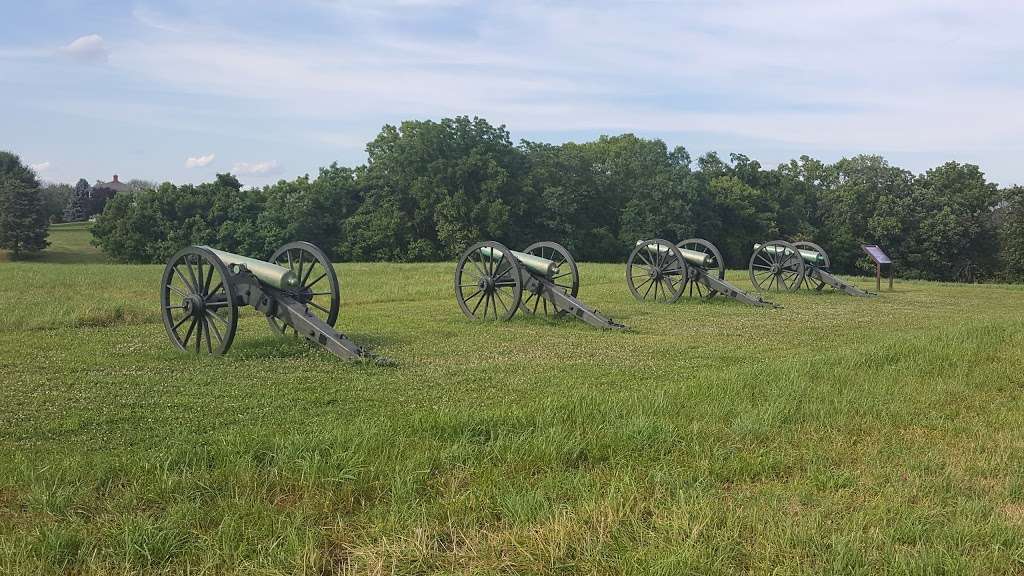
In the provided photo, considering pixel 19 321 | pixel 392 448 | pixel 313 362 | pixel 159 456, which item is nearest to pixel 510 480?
pixel 392 448

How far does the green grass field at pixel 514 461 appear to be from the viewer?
346 cm

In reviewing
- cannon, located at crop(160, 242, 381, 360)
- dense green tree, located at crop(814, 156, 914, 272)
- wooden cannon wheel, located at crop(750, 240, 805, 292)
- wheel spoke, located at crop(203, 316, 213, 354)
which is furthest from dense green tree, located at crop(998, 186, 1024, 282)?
wheel spoke, located at crop(203, 316, 213, 354)

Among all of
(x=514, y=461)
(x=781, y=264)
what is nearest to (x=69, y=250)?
(x=781, y=264)

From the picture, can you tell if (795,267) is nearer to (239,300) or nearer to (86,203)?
(239,300)

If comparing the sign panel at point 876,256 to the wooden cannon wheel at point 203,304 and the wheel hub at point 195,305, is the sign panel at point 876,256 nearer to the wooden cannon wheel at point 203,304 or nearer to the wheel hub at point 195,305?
the wooden cannon wheel at point 203,304

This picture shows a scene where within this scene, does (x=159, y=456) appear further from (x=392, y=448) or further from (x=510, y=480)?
Result: (x=510, y=480)

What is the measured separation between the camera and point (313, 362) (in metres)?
8.64

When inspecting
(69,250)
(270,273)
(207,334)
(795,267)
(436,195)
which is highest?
(436,195)

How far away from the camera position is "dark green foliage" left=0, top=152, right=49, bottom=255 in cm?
4972

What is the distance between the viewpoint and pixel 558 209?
1790 inches

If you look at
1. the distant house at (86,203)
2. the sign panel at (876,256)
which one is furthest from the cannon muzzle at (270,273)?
the distant house at (86,203)

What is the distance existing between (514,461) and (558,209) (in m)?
41.3

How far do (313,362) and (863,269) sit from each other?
49188 millimetres

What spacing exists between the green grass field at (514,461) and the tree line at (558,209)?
3335cm
